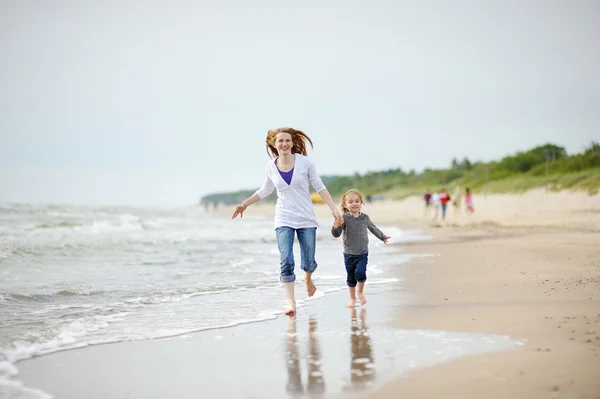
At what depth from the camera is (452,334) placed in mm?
4676

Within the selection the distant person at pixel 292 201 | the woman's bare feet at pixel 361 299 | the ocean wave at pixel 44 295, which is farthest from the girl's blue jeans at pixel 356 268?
the ocean wave at pixel 44 295

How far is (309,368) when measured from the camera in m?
3.91

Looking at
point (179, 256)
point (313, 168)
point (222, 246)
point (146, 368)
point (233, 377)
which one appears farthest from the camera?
point (222, 246)

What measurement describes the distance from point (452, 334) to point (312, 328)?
1188 mm

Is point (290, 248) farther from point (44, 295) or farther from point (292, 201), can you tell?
point (44, 295)

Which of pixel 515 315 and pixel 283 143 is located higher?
pixel 283 143

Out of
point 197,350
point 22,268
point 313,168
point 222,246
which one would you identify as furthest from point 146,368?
point 222,246

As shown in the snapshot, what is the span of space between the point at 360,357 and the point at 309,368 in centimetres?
40

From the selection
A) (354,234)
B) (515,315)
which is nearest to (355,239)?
(354,234)

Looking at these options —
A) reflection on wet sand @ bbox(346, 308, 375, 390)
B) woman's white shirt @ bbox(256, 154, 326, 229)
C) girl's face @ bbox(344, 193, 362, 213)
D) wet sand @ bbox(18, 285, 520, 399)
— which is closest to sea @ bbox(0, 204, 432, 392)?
wet sand @ bbox(18, 285, 520, 399)

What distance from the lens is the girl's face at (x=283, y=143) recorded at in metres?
6.00

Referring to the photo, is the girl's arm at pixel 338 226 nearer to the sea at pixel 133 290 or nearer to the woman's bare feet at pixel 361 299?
the woman's bare feet at pixel 361 299

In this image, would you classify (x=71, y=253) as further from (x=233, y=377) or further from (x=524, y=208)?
(x=524, y=208)

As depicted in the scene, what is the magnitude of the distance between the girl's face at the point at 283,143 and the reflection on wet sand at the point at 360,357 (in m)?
1.79
